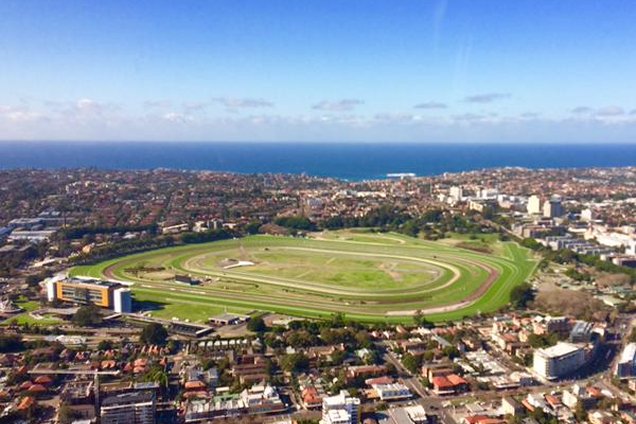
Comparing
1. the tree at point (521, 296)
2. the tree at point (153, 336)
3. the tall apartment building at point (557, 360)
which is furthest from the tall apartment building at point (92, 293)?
the tree at point (521, 296)

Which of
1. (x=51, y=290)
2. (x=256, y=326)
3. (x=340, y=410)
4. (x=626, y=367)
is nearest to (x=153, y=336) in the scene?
(x=256, y=326)

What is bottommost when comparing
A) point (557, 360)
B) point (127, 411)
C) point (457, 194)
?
point (127, 411)

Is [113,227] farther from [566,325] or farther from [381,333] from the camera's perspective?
[566,325]

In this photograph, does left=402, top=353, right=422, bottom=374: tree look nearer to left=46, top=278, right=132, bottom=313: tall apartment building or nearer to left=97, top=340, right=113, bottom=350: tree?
left=97, top=340, right=113, bottom=350: tree

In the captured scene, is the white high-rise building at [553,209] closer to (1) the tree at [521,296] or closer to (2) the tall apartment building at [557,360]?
(1) the tree at [521,296]

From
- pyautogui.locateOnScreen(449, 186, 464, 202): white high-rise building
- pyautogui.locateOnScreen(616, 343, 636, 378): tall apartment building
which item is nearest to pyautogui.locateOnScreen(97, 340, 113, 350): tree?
pyautogui.locateOnScreen(616, 343, 636, 378): tall apartment building

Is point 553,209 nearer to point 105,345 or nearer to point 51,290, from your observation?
point 51,290

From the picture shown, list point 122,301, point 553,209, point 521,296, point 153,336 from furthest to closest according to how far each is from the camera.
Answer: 1. point 553,209
2. point 521,296
3. point 122,301
4. point 153,336
